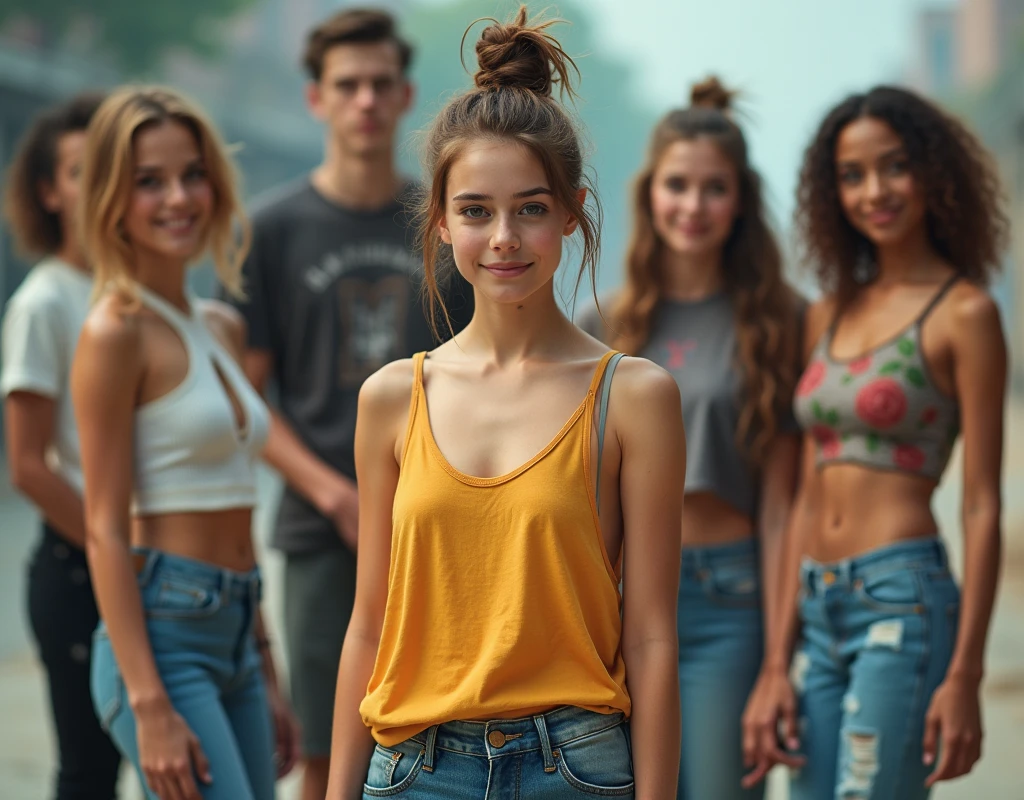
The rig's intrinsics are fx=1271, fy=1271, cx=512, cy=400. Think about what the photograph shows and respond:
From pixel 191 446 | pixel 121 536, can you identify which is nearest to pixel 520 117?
pixel 191 446

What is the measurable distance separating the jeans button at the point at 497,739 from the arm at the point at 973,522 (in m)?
1.33

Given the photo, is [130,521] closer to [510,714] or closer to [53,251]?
[510,714]

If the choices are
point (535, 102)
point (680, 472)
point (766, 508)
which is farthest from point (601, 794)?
point (766, 508)

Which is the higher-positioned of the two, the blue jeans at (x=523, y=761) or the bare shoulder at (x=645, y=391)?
the bare shoulder at (x=645, y=391)

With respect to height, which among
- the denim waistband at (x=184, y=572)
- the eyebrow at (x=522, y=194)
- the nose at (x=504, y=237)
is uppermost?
the eyebrow at (x=522, y=194)

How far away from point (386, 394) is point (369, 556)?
0.89 ft

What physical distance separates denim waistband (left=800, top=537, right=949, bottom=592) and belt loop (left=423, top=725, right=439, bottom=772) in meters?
1.36

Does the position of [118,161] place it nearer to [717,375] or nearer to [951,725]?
[717,375]

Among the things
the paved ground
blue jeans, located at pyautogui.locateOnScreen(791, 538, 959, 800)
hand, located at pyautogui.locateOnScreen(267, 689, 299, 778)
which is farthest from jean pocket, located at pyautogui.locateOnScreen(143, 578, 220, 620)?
the paved ground

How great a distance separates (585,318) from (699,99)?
2.25 ft

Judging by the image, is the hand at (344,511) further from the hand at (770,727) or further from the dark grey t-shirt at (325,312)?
the hand at (770,727)

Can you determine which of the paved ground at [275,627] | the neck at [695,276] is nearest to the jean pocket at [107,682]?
the neck at [695,276]

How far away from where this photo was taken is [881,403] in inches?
118

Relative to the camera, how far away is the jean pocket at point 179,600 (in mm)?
2664
